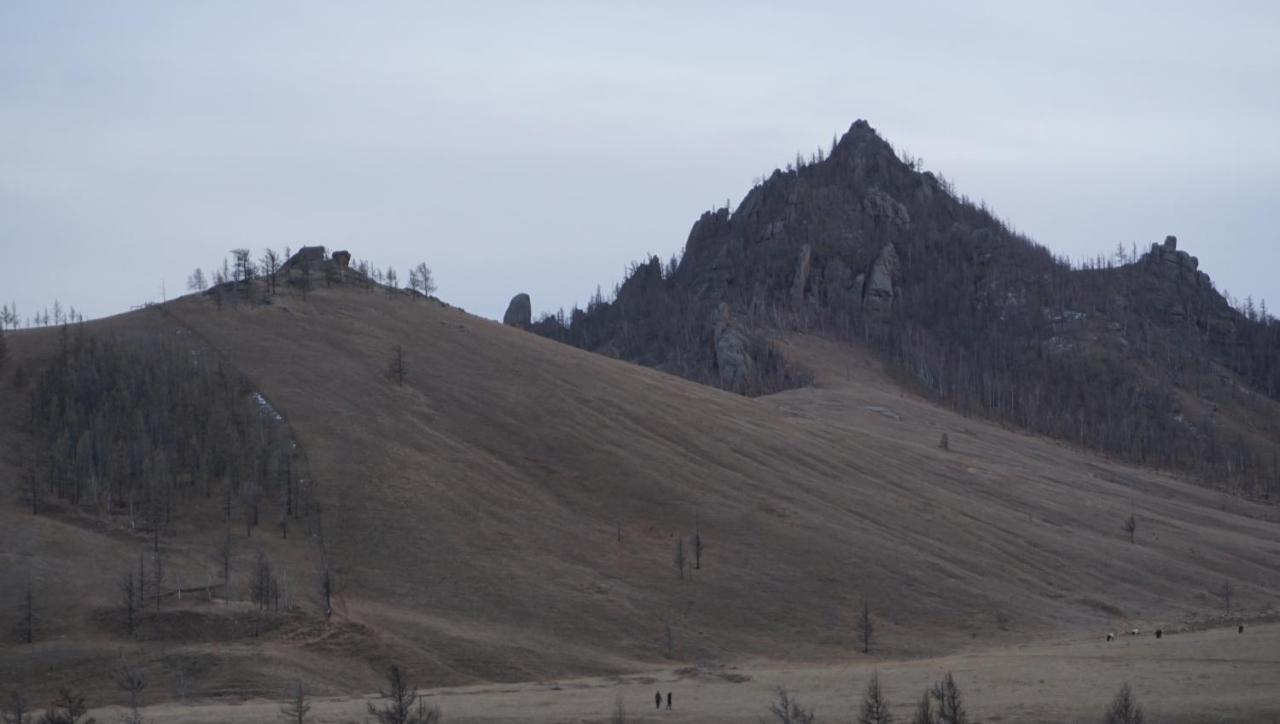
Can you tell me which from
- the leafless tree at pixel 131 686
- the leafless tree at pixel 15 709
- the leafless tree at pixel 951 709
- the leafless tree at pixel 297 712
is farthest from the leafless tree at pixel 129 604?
the leafless tree at pixel 951 709

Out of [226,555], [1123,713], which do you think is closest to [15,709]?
[226,555]

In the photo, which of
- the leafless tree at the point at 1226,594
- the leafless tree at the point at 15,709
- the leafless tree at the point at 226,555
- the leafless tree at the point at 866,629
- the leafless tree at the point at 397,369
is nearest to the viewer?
the leafless tree at the point at 15,709

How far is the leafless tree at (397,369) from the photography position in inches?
5174

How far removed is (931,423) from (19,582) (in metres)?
143

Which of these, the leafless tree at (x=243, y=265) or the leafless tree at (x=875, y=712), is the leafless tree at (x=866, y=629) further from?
the leafless tree at (x=243, y=265)

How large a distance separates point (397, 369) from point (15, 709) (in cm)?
7507

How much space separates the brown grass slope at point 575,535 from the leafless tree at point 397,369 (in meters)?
0.97

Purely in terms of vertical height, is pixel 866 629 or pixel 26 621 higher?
pixel 26 621

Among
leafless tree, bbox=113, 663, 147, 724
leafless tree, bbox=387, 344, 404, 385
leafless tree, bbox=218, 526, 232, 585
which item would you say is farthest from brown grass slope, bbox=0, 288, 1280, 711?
leafless tree, bbox=113, 663, 147, 724

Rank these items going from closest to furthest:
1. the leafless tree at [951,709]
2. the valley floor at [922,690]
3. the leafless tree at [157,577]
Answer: the leafless tree at [951,709]
the valley floor at [922,690]
the leafless tree at [157,577]

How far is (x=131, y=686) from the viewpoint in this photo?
65875mm

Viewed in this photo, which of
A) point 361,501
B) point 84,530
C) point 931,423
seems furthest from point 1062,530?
point 84,530

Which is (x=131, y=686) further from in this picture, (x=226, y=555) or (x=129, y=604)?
(x=226, y=555)

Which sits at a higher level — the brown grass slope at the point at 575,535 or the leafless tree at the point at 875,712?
the brown grass slope at the point at 575,535
